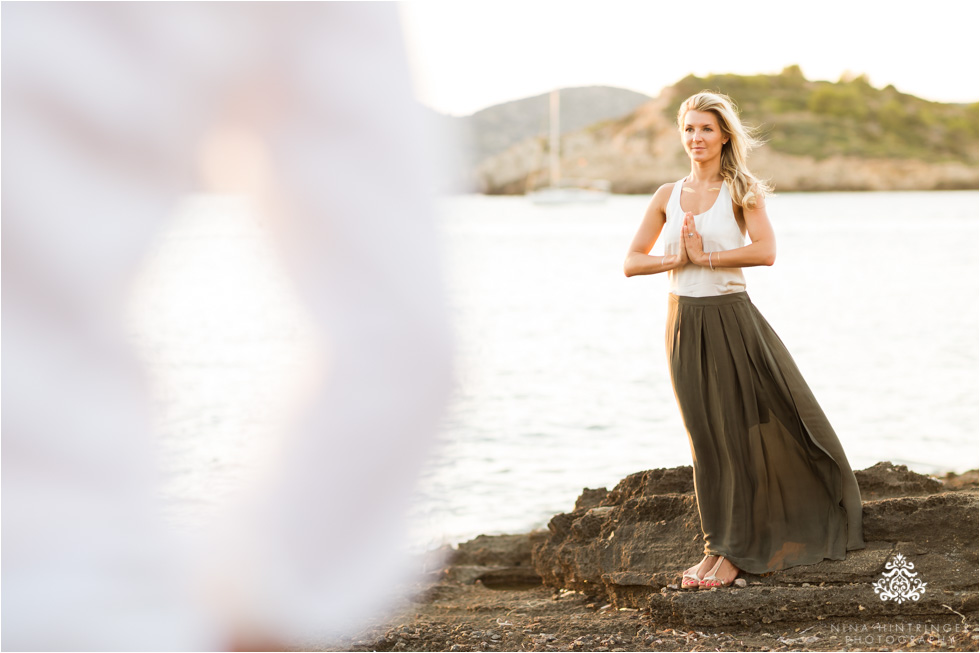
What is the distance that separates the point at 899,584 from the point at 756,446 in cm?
69

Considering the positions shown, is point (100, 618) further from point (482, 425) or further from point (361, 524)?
point (482, 425)

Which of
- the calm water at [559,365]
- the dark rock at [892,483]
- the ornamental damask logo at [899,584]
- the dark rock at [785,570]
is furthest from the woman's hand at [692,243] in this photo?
the calm water at [559,365]

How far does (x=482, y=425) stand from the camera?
33.5 ft

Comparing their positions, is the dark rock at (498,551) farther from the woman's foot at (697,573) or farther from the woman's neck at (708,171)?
the woman's neck at (708,171)

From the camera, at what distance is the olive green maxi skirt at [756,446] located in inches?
135

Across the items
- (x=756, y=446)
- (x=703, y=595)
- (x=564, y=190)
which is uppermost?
(x=564, y=190)

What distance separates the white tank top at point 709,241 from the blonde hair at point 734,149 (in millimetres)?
51

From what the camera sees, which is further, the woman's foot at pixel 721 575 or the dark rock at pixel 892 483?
the dark rock at pixel 892 483

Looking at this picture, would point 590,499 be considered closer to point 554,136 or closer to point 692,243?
point 692,243

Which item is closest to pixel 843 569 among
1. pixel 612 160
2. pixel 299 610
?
pixel 299 610

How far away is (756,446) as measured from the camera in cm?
345

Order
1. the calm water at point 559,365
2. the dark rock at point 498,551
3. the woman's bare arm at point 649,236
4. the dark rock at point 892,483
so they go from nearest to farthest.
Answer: the woman's bare arm at point 649,236 < the dark rock at point 892,483 < the dark rock at point 498,551 < the calm water at point 559,365

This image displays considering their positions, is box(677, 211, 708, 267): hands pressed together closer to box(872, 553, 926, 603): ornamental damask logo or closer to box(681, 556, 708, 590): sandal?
box(681, 556, 708, 590): sandal

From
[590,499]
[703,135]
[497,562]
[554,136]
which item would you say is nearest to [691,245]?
[703,135]
